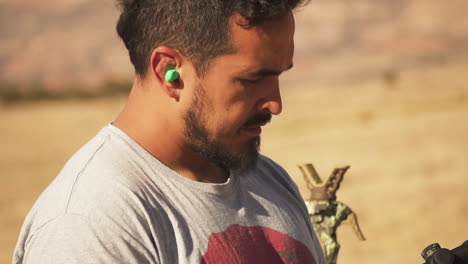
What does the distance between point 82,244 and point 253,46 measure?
665 millimetres

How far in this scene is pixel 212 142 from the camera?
2.27 m

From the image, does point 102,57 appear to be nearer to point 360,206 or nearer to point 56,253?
point 360,206

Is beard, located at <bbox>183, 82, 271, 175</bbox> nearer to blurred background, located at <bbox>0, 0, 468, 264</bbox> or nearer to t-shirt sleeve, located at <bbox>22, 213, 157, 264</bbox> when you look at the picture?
t-shirt sleeve, located at <bbox>22, 213, 157, 264</bbox>

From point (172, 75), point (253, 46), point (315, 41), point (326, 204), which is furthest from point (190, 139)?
point (315, 41)

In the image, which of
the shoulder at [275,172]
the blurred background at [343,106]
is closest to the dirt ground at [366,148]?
the blurred background at [343,106]

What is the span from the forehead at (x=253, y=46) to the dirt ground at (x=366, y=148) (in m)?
5.89

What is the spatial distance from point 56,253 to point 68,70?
1942 cm

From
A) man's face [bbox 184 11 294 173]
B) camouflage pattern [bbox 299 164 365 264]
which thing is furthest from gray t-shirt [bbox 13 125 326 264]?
camouflage pattern [bbox 299 164 365 264]

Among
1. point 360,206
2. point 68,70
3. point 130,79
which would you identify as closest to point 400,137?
point 360,206

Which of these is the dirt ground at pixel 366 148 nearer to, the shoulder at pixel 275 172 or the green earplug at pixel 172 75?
the shoulder at pixel 275 172

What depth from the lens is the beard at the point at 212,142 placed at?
2.22m


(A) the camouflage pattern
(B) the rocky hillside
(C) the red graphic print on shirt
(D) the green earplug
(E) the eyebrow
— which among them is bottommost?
(B) the rocky hillside

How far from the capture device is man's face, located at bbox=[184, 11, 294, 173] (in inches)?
87.2

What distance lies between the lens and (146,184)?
83.8 inches
